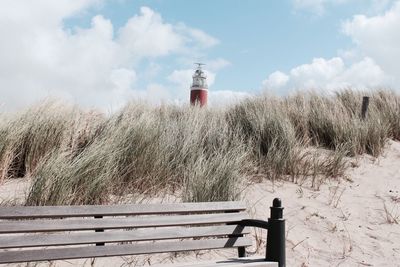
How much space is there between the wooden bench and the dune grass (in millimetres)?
1386

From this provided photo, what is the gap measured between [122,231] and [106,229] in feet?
0.47

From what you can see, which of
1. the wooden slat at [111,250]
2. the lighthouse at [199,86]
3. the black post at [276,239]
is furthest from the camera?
the lighthouse at [199,86]

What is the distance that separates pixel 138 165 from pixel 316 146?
390 centimetres

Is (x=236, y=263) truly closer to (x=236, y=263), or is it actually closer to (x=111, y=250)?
(x=236, y=263)

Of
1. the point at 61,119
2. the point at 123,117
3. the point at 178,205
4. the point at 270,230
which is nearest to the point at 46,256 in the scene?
the point at 178,205

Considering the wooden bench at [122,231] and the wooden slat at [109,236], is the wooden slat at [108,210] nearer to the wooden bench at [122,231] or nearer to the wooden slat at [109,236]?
the wooden bench at [122,231]

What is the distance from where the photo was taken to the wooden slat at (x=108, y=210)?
3.24m

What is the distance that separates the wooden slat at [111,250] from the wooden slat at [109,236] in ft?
0.16

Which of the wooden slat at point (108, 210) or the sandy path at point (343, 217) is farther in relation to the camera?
the sandy path at point (343, 217)

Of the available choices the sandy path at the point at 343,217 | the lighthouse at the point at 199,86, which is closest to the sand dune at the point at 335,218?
the sandy path at the point at 343,217

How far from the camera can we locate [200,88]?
14.5m

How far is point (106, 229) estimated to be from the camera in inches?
142

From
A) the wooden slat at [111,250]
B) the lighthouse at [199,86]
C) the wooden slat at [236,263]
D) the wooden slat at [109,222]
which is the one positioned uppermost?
the lighthouse at [199,86]

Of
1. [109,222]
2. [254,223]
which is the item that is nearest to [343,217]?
[254,223]
